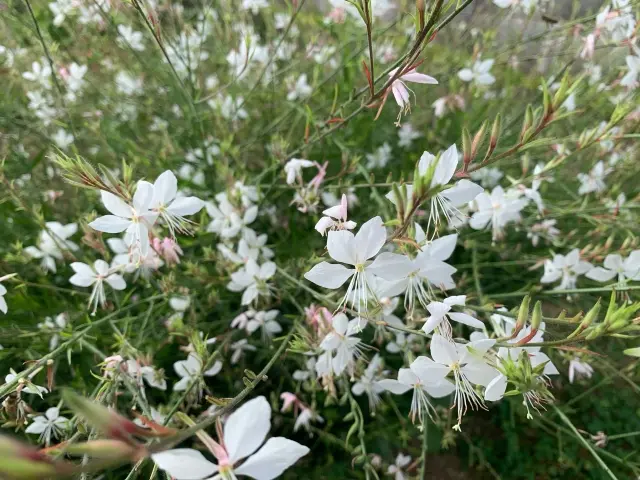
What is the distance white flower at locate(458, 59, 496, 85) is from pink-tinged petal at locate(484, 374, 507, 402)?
125cm

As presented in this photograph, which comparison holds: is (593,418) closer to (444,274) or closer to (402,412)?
(402,412)

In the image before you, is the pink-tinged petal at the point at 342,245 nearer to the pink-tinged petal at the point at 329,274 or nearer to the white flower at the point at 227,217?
the pink-tinged petal at the point at 329,274

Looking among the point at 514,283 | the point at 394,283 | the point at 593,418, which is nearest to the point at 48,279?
the point at 394,283

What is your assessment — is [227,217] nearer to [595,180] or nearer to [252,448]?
[252,448]

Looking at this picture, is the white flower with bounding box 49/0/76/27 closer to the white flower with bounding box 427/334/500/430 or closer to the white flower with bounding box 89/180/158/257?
the white flower with bounding box 89/180/158/257

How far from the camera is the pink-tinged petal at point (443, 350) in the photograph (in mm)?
635

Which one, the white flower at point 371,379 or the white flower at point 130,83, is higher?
the white flower at point 130,83

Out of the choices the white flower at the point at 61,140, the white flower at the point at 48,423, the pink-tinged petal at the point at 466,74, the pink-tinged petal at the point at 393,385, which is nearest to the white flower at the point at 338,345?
the pink-tinged petal at the point at 393,385

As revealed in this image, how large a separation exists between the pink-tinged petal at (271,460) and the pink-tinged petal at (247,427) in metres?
0.01

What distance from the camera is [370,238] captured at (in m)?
0.62

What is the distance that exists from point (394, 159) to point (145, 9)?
3.91ft

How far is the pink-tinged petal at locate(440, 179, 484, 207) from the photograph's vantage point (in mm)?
658

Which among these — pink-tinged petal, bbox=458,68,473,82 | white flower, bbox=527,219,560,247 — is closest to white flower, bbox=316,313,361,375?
white flower, bbox=527,219,560,247

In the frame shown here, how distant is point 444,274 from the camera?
2.27 ft
